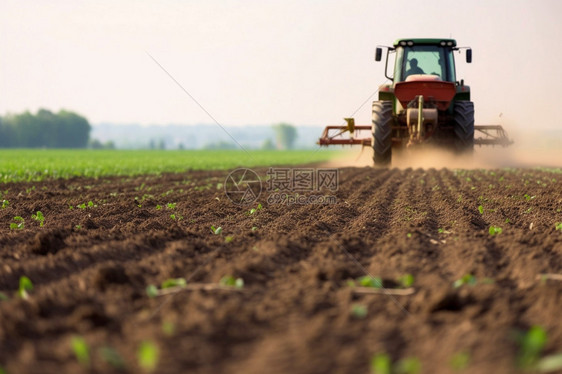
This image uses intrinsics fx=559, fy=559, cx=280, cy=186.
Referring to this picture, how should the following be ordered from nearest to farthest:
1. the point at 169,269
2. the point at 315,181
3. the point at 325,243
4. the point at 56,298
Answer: the point at 56,298, the point at 169,269, the point at 325,243, the point at 315,181

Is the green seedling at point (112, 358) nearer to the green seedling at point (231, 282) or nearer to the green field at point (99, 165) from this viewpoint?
Result: the green seedling at point (231, 282)

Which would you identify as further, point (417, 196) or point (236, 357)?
point (417, 196)

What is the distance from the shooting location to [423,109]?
13852 millimetres

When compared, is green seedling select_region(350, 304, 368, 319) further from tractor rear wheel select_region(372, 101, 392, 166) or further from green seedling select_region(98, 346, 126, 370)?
tractor rear wheel select_region(372, 101, 392, 166)

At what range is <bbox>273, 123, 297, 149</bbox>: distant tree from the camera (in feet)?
522

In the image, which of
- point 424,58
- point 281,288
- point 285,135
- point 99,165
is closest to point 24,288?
point 281,288

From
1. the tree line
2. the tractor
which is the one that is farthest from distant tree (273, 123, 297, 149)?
the tractor

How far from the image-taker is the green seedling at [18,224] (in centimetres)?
769

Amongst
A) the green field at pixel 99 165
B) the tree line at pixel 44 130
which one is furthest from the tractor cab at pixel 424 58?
the tree line at pixel 44 130

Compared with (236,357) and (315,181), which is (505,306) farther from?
(315,181)

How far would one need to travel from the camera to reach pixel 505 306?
3.80 meters

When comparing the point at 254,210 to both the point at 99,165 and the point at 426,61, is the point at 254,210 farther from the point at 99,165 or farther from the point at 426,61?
the point at 99,165

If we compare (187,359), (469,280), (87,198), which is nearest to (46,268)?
(187,359)

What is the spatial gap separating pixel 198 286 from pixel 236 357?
1288mm
